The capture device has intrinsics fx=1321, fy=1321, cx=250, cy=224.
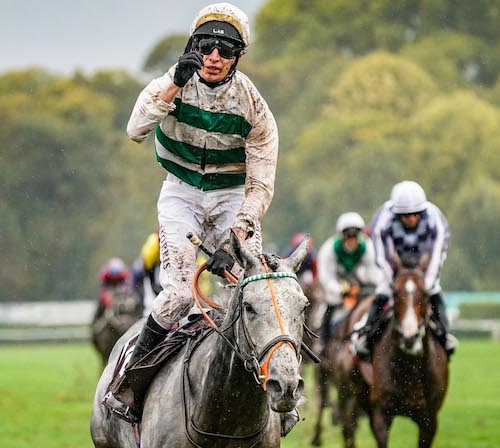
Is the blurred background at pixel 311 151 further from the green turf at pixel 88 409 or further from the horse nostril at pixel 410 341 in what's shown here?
the horse nostril at pixel 410 341

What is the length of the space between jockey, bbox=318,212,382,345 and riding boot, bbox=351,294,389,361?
3.51m

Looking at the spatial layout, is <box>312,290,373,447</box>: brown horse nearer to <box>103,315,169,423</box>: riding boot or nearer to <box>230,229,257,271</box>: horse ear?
<box>103,315,169,423</box>: riding boot

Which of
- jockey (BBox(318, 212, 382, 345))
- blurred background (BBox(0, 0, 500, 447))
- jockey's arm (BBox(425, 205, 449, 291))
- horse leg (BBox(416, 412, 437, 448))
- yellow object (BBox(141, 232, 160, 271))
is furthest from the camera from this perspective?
blurred background (BBox(0, 0, 500, 447))

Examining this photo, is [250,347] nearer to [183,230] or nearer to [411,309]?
[183,230]

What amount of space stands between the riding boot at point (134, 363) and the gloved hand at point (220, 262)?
846 millimetres

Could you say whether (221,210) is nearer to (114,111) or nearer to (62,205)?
(62,205)

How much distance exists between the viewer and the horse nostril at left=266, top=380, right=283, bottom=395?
6160 mm

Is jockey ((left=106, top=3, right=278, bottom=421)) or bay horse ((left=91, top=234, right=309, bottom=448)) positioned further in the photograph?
jockey ((left=106, top=3, right=278, bottom=421))

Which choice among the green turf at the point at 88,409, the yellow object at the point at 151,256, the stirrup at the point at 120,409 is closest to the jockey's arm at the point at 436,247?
the green turf at the point at 88,409

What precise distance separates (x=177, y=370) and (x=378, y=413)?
4754mm

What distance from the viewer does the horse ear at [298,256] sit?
6.82m

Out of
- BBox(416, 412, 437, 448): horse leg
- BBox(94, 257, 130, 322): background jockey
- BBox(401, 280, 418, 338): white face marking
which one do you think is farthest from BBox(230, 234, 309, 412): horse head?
BBox(94, 257, 130, 322): background jockey

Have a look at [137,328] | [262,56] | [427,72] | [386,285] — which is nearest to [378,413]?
[386,285]

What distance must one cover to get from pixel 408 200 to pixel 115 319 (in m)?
10.9
